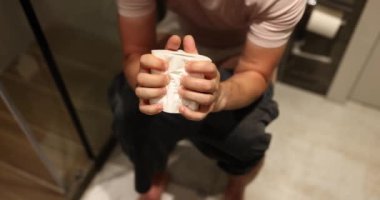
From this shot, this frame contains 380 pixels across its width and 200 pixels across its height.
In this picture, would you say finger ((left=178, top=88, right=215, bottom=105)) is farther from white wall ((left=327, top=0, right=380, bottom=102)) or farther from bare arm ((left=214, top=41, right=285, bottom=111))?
white wall ((left=327, top=0, right=380, bottom=102))

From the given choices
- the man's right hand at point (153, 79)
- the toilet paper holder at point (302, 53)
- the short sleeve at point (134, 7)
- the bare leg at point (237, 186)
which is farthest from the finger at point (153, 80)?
the toilet paper holder at point (302, 53)

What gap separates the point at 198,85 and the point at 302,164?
64cm

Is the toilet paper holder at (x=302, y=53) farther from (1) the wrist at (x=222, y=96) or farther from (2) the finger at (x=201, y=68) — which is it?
(2) the finger at (x=201, y=68)

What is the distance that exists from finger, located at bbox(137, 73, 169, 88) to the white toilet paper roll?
567 mm

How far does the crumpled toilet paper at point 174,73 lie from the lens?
638 millimetres

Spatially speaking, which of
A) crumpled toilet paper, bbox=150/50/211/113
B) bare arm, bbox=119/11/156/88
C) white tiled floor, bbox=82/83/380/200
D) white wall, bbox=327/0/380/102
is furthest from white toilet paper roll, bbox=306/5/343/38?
crumpled toilet paper, bbox=150/50/211/113

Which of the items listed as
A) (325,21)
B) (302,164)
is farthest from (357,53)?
(302,164)

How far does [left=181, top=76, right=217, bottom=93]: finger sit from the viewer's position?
63cm

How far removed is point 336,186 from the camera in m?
1.15

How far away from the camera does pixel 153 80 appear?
25.1 inches

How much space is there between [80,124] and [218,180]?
351mm

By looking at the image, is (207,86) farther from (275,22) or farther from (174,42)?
(275,22)

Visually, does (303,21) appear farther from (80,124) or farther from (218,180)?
(80,124)

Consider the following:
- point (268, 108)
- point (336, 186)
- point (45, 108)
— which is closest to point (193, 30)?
point (268, 108)
